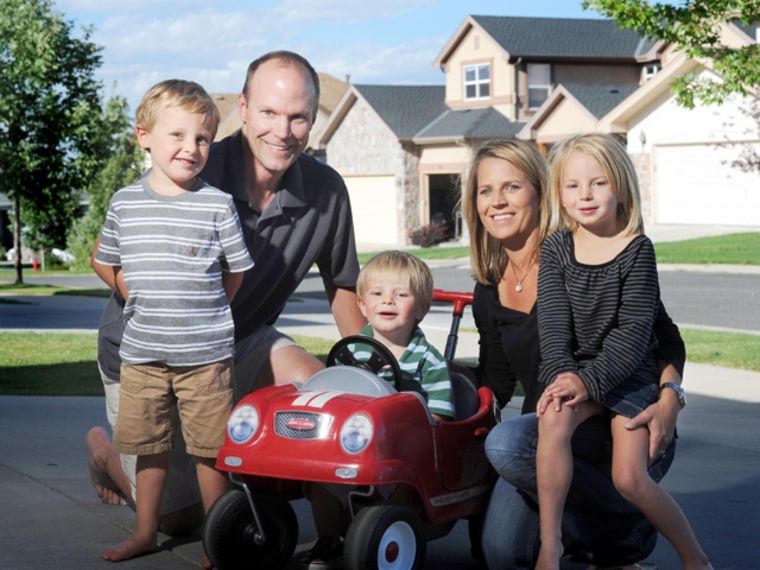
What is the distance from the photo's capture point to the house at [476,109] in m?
39.6

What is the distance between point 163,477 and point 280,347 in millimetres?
727

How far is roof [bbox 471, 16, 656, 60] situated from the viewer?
4328 centimetres

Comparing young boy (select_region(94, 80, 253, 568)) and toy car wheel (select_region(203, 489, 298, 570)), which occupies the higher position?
young boy (select_region(94, 80, 253, 568))

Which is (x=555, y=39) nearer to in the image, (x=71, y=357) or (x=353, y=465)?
(x=71, y=357)

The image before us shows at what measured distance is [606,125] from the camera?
123 feet

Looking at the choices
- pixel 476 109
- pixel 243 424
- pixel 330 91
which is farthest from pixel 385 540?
pixel 330 91

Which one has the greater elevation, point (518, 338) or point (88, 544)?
point (518, 338)

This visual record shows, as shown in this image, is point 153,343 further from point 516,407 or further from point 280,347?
point 516,407

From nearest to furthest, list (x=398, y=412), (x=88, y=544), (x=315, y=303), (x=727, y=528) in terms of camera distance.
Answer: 1. (x=398, y=412)
2. (x=88, y=544)
3. (x=727, y=528)
4. (x=315, y=303)

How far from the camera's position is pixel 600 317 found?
4289 millimetres

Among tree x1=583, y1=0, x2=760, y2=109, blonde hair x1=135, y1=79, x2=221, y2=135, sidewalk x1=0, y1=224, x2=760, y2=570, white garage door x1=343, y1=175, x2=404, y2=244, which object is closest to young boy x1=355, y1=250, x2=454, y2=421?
sidewalk x1=0, y1=224, x2=760, y2=570

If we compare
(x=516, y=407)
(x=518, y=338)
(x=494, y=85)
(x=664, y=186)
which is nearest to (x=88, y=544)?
(x=518, y=338)

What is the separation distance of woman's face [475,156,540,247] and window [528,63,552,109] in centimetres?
3927

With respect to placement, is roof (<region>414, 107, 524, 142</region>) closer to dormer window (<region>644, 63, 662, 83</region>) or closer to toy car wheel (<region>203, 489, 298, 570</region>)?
dormer window (<region>644, 63, 662, 83</region>)
